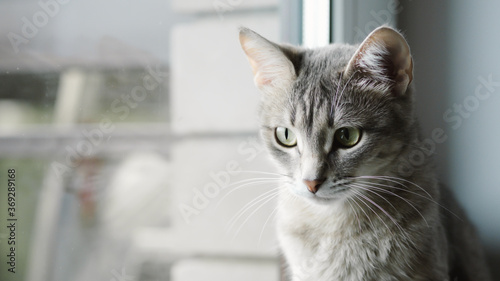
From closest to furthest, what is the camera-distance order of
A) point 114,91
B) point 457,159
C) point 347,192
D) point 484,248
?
point 347,192 → point 114,91 → point 484,248 → point 457,159

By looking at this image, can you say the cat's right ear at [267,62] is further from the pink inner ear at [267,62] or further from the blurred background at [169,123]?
the blurred background at [169,123]

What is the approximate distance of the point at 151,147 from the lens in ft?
4.34

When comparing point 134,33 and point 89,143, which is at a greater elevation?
point 134,33

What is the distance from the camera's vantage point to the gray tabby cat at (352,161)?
987 mm

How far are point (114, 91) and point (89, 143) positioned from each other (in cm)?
16

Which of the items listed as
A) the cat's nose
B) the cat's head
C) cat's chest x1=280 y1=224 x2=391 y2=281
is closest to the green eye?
the cat's head

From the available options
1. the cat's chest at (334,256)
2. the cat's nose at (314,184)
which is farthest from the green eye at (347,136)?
the cat's chest at (334,256)

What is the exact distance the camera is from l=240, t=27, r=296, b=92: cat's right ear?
1061 mm

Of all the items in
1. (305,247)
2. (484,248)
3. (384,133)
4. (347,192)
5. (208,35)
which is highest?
(208,35)

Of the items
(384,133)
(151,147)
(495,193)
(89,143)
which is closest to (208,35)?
(151,147)

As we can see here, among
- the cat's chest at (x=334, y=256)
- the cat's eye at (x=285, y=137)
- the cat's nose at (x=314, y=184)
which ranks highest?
the cat's eye at (x=285, y=137)

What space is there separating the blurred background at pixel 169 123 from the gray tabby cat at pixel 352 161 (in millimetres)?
153

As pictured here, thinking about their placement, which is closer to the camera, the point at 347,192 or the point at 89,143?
the point at 347,192

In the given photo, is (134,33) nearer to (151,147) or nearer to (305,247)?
(151,147)
